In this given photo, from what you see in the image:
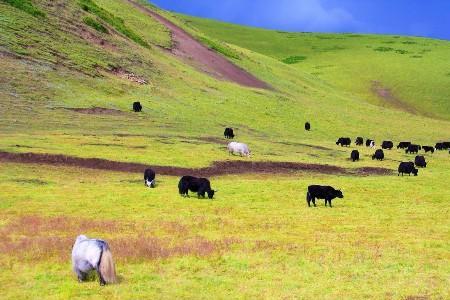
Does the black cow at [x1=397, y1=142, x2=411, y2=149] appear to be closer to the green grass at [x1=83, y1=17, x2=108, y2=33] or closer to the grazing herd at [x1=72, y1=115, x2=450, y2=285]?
the grazing herd at [x1=72, y1=115, x2=450, y2=285]

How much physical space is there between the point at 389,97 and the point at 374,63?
2723 cm

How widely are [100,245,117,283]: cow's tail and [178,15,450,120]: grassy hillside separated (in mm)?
104056

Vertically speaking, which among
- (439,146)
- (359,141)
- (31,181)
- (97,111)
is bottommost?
(31,181)

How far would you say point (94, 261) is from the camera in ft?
57.3

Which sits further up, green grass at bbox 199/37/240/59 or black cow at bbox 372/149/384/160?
green grass at bbox 199/37/240/59

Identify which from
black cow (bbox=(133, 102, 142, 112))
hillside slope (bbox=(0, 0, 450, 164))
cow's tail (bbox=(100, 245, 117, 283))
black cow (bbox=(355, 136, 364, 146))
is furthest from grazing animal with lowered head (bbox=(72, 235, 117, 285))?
black cow (bbox=(355, 136, 364, 146))

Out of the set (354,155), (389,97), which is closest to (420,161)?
(354,155)

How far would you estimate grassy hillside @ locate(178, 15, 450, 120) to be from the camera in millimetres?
124438

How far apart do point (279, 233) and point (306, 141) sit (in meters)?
42.2

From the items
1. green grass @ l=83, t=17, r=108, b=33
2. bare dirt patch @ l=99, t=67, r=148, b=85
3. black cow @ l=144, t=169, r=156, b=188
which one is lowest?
black cow @ l=144, t=169, r=156, b=188

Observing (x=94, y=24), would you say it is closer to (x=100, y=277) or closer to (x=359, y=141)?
(x=359, y=141)

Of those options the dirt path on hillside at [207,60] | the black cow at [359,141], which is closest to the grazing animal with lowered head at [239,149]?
the black cow at [359,141]

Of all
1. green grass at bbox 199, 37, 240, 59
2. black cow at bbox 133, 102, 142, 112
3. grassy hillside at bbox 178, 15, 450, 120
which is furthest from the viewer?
grassy hillside at bbox 178, 15, 450, 120

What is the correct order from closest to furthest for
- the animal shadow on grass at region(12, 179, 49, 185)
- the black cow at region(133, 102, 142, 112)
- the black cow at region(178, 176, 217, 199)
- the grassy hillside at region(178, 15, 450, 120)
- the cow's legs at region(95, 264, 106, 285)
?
the cow's legs at region(95, 264, 106, 285) → the black cow at region(178, 176, 217, 199) → the animal shadow on grass at region(12, 179, 49, 185) → the black cow at region(133, 102, 142, 112) → the grassy hillside at region(178, 15, 450, 120)
